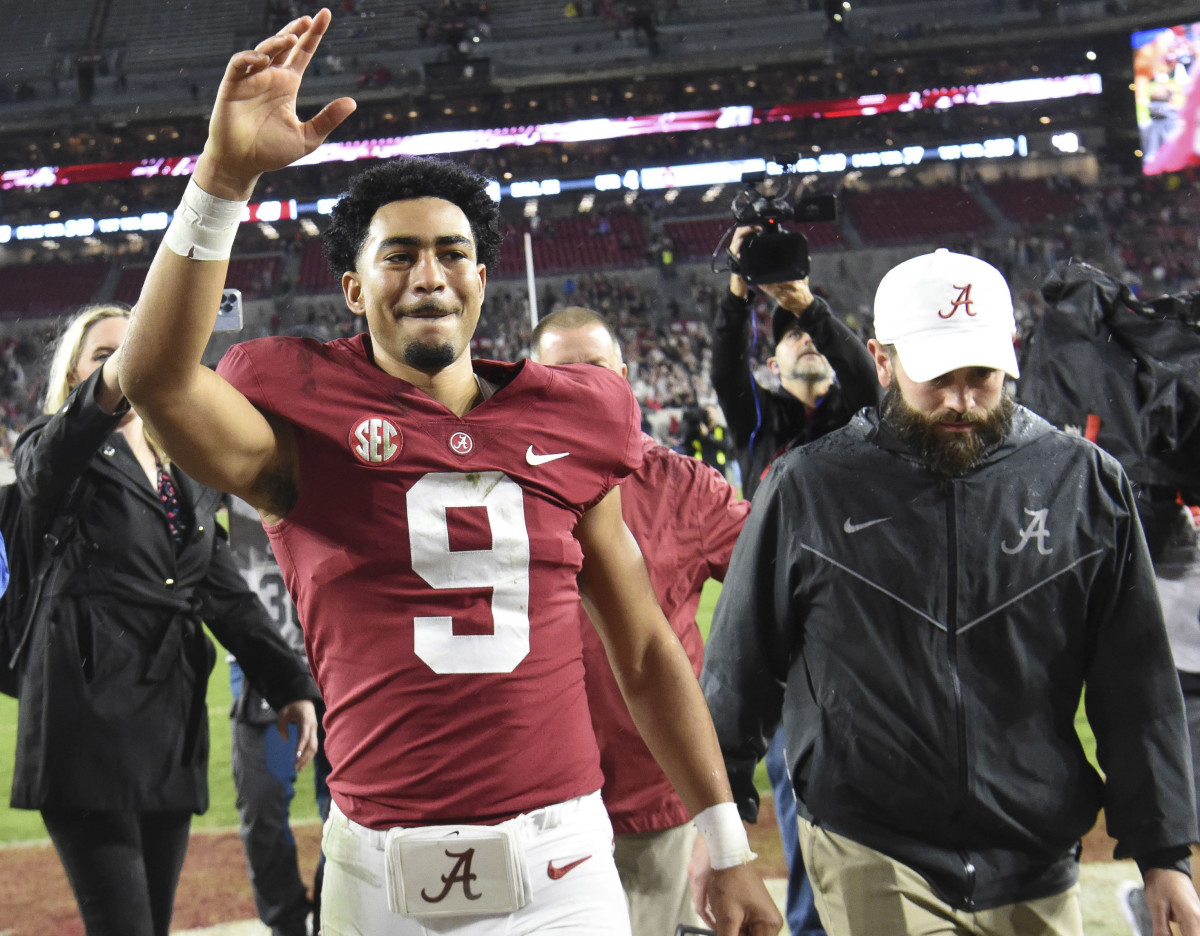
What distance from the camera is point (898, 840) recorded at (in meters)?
1.89

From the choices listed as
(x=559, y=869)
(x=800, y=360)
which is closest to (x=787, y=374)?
(x=800, y=360)

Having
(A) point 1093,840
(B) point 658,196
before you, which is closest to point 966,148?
(B) point 658,196

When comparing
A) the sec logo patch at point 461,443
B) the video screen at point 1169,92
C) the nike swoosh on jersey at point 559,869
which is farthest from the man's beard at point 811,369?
the video screen at point 1169,92

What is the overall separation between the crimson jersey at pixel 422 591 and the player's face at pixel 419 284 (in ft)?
0.22

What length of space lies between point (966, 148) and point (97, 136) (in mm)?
21606

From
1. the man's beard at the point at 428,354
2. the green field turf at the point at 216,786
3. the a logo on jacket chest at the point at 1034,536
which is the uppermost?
the man's beard at the point at 428,354

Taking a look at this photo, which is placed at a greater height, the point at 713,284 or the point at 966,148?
the point at 966,148

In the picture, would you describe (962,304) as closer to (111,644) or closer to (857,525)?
(857,525)

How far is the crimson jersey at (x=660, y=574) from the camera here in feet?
8.09

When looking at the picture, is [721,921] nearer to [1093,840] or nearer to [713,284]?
[1093,840]

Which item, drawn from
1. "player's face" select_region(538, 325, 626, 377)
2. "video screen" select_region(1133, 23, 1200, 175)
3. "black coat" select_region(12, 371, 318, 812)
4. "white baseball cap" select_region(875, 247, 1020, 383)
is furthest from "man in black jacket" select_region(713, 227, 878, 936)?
"video screen" select_region(1133, 23, 1200, 175)

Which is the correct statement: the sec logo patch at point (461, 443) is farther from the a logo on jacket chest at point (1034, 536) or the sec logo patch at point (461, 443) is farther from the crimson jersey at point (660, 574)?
the a logo on jacket chest at point (1034, 536)

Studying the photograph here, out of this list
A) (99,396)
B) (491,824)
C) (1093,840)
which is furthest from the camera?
(1093,840)

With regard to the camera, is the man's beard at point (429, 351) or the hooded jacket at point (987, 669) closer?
the man's beard at point (429, 351)
